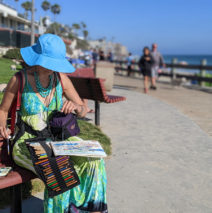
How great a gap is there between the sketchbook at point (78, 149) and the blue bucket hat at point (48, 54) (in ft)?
1.77

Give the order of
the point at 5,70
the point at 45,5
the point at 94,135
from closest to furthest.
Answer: the point at 94,135 → the point at 5,70 → the point at 45,5

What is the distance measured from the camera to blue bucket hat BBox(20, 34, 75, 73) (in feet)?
7.97

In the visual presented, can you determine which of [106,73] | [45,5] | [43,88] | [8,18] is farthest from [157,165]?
[45,5]

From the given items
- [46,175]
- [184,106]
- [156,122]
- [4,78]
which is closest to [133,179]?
[46,175]

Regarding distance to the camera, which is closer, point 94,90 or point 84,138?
point 84,138

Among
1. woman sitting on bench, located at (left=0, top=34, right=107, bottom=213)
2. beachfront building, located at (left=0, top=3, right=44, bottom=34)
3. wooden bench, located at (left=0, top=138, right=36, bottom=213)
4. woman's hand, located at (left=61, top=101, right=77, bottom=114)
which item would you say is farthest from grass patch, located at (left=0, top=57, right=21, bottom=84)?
beachfront building, located at (left=0, top=3, right=44, bottom=34)

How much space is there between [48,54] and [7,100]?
1.60 feet

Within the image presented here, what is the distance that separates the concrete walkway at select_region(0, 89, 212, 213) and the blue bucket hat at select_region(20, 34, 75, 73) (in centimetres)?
135

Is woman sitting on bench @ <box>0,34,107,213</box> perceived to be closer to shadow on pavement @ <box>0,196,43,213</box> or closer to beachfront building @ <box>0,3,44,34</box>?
shadow on pavement @ <box>0,196,43,213</box>

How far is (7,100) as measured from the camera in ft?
8.42

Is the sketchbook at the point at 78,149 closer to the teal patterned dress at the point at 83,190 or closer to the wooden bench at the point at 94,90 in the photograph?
the teal patterned dress at the point at 83,190

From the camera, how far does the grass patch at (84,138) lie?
Answer: 311 centimetres

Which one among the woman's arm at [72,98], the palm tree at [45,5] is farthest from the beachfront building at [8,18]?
the palm tree at [45,5]

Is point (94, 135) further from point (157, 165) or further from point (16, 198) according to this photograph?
point (16, 198)
